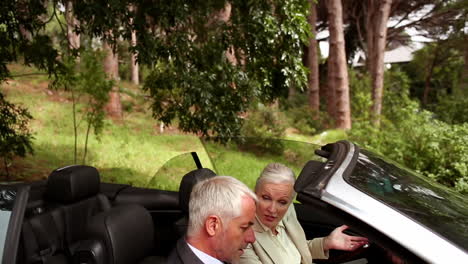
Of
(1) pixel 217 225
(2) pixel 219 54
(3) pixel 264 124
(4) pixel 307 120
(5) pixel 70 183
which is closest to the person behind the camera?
(1) pixel 217 225

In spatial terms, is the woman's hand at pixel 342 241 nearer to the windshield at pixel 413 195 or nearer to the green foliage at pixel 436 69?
the windshield at pixel 413 195

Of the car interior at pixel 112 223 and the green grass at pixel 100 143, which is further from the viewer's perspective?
the green grass at pixel 100 143

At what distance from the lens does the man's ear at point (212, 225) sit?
5.47 feet

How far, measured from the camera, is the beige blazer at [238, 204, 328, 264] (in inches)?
89.0

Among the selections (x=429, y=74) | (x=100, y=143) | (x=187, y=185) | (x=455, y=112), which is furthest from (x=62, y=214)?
(x=429, y=74)

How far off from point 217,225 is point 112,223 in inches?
31.4

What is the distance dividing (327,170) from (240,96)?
4.79 metres

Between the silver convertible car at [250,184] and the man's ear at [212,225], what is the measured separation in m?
0.32

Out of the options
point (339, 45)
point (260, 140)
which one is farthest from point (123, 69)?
point (260, 140)

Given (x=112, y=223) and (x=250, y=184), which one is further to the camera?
(x=250, y=184)

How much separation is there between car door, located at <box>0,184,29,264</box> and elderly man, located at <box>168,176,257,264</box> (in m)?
0.74

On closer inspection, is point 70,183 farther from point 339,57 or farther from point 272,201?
point 339,57

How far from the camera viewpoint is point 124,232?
2.32 meters

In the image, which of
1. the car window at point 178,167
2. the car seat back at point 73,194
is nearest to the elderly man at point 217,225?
the car seat back at point 73,194
